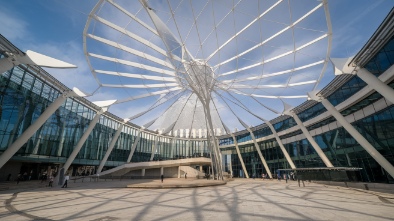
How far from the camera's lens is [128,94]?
3350cm

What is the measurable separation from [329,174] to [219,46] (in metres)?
22.7

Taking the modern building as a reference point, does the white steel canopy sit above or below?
above

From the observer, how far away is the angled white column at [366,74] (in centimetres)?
1526

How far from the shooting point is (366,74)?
16.9 meters

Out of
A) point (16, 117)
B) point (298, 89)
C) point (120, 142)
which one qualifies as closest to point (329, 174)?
point (298, 89)

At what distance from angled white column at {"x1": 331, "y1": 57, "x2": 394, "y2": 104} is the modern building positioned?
6 centimetres

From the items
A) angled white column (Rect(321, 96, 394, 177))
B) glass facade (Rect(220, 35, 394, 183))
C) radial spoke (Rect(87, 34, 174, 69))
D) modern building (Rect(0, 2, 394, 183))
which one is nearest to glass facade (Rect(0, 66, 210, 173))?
modern building (Rect(0, 2, 394, 183))

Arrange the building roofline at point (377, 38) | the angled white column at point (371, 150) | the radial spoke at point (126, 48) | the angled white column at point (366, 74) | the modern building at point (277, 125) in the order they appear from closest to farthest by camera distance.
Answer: the building roofline at point (377, 38), the angled white column at point (366, 74), the modern building at point (277, 125), the angled white column at point (371, 150), the radial spoke at point (126, 48)

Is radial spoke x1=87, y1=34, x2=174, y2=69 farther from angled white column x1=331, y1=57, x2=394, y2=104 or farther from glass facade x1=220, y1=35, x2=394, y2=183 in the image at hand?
glass facade x1=220, y1=35, x2=394, y2=183

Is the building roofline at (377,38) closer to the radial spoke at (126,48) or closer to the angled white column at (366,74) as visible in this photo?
the angled white column at (366,74)

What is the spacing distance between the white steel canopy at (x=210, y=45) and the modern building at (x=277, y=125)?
11.5ft

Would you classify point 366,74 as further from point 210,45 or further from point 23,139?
point 23,139

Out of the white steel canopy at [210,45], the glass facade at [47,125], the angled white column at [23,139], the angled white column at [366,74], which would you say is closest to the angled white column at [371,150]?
the angled white column at [366,74]

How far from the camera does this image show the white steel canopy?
17.9 metres
